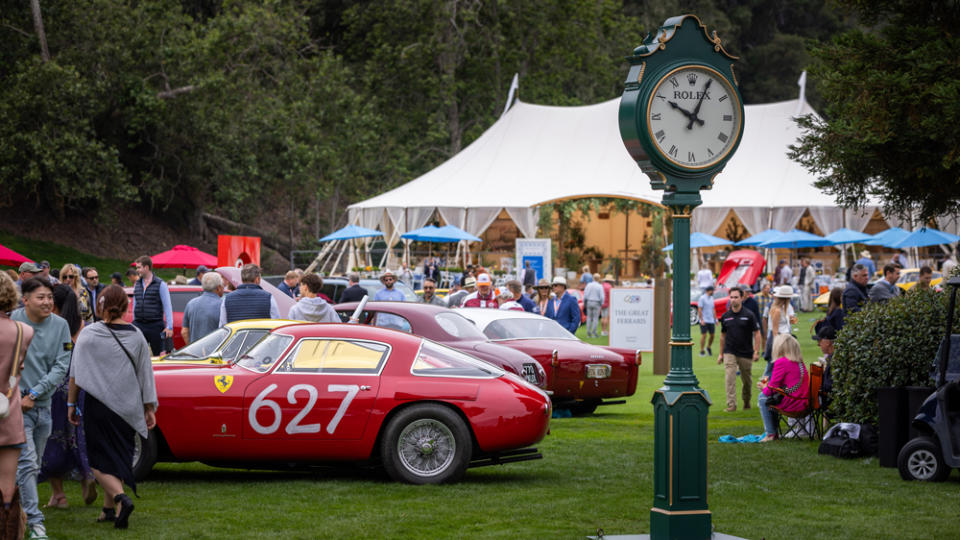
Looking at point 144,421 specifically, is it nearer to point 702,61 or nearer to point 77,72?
Result: point 702,61

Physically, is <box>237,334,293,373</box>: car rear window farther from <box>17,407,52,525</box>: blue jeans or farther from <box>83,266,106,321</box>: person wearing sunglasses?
<box>83,266,106,321</box>: person wearing sunglasses

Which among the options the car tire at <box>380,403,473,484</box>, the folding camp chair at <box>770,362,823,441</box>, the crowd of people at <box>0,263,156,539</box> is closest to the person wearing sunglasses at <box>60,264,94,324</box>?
the crowd of people at <box>0,263,156,539</box>

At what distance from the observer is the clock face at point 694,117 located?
329 inches

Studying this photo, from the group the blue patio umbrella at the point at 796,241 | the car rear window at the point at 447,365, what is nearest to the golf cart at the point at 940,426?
the car rear window at the point at 447,365

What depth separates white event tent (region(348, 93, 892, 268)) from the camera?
137 feet

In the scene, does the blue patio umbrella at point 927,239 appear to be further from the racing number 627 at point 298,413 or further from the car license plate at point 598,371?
the racing number 627 at point 298,413

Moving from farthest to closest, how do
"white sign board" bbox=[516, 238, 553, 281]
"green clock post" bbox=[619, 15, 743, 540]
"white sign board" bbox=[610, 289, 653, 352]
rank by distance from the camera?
"white sign board" bbox=[516, 238, 553, 281], "white sign board" bbox=[610, 289, 653, 352], "green clock post" bbox=[619, 15, 743, 540]

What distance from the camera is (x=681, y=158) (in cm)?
839

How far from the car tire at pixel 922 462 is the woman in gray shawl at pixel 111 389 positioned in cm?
644

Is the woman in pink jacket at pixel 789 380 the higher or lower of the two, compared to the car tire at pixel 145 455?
higher

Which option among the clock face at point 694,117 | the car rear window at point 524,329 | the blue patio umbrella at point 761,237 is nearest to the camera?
the clock face at point 694,117

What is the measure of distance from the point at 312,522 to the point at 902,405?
576 centimetres

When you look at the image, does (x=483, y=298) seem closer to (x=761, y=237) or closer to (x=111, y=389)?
(x=111, y=389)

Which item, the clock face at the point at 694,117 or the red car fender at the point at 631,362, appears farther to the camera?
the red car fender at the point at 631,362
